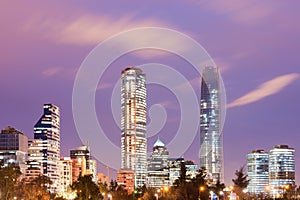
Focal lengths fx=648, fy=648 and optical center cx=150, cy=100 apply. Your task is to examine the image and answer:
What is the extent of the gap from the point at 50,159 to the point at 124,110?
26892mm

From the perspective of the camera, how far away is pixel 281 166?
153 m

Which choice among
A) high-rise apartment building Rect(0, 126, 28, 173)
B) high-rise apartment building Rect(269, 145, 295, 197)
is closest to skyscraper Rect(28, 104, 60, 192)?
high-rise apartment building Rect(0, 126, 28, 173)

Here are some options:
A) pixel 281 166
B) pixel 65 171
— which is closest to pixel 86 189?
pixel 281 166

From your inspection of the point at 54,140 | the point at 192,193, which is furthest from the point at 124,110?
the point at 192,193

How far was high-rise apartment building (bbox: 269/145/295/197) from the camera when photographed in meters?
153

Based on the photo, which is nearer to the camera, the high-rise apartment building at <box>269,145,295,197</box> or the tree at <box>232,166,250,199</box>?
the tree at <box>232,166,250,199</box>

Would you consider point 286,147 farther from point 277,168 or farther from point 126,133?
point 126,133

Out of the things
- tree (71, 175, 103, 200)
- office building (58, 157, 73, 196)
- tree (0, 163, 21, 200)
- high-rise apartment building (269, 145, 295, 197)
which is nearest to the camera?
tree (0, 163, 21, 200)

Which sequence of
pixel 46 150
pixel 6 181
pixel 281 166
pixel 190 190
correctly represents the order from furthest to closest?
pixel 46 150, pixel 281 166, pixel 190 190, pixel 6 181

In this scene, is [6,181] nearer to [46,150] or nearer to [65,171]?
[65,171]

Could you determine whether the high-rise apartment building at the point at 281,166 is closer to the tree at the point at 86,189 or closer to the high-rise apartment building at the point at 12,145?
the high-rise apartment building at the point at 12,145

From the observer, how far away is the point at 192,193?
6234 centimetres

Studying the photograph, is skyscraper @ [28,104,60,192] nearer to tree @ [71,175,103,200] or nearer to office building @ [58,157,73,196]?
office building @ [58,157,73,196]

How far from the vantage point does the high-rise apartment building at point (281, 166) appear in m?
153
